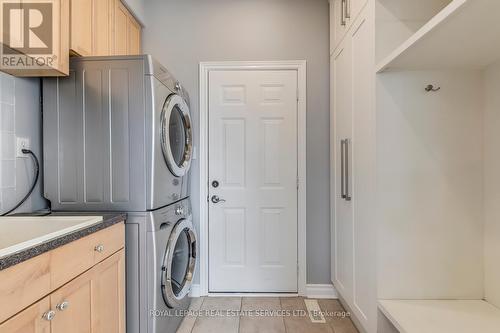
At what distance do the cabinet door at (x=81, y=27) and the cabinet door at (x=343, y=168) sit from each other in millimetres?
1725

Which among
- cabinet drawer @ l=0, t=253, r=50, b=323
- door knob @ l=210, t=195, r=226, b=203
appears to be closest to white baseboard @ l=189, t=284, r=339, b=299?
door knob @ l=210, t=195, r=226, b=203

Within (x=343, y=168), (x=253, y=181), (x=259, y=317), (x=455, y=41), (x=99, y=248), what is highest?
(x=455, y=41)

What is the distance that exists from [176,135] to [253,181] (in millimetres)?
855

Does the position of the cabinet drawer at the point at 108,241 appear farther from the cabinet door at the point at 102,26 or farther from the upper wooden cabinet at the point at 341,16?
the upper wooden cabinet at the point at 341,16

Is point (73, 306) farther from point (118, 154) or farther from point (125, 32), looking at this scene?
point (125, 32)

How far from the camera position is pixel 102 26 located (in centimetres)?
200

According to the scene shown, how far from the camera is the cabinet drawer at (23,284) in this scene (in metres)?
0.84

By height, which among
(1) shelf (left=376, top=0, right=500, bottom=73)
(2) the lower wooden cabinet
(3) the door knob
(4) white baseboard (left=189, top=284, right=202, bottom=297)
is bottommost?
(4) white baseboard (left=189, top=284, right=202, bottom=297)

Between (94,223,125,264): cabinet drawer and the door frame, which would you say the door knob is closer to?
the door frame

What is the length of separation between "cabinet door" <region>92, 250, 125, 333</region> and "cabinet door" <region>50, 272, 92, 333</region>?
52mm

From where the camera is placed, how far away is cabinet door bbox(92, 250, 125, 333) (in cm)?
134

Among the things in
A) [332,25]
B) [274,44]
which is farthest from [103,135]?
[332,25]

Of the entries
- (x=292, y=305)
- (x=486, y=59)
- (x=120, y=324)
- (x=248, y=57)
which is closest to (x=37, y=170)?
(x=120, y=324)

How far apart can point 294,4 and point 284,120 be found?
1.05m
